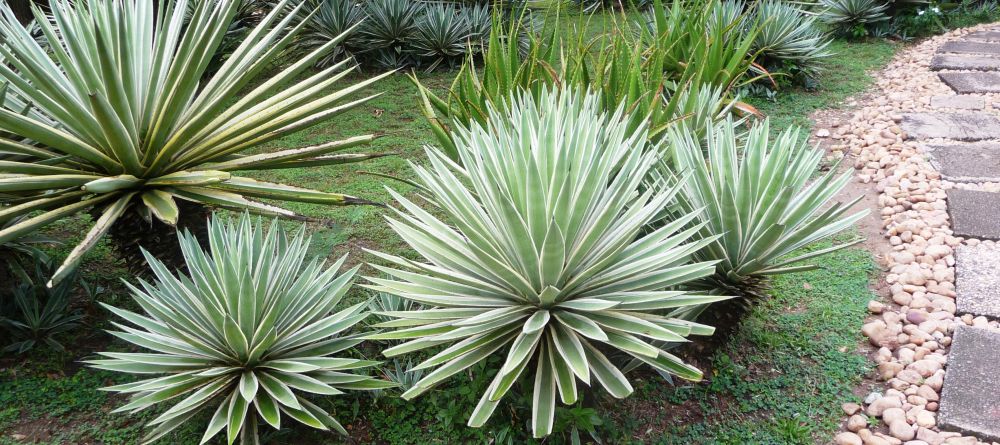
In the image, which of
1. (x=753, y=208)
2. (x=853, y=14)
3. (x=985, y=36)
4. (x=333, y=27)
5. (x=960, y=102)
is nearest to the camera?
(x=753, y=208)

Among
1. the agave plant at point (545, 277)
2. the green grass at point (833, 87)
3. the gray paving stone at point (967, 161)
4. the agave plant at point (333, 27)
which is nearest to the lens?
the agave plant at point (545, 277)

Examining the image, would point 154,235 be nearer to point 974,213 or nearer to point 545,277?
point 545,277

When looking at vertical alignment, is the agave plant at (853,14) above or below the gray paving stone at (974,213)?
below

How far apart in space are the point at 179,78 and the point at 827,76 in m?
5.91

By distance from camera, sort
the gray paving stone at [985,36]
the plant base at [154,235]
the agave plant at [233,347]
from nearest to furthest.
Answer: the agave plant at [233,347]
the plant base at [154,235]
the gray paving stone at [985,36]

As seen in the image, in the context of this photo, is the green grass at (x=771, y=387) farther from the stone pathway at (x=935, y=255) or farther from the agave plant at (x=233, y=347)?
the agave plant at (x=233, y=347)

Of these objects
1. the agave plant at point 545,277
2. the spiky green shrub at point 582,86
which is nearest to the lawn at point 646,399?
the agave plant at point 545,277

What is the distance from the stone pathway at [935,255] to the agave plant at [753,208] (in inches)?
26.4

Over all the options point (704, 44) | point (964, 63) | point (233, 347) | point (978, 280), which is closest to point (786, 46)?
point (704, 44)

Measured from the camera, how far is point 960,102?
5.65 meters

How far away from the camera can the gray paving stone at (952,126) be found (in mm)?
4957

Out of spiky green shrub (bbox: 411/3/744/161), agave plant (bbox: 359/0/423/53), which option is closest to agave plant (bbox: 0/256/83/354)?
spiky green shrub (bbox: 411/3/744/161)

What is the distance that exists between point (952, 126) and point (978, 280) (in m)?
2.36

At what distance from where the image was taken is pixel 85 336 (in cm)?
289
